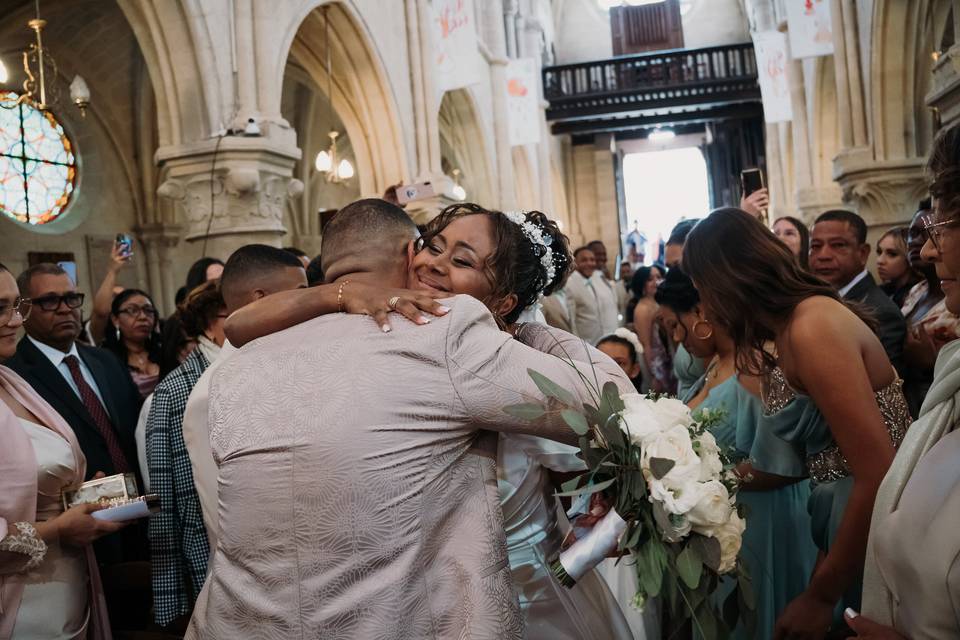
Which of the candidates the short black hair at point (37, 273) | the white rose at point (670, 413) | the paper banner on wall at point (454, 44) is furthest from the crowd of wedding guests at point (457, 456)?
the paper banner on wall at point (454, 44)

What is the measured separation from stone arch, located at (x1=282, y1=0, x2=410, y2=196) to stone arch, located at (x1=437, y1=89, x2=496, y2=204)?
4550mm

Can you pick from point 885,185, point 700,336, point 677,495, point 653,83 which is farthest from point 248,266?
point 653,83

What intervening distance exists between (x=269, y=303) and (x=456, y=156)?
17198mm

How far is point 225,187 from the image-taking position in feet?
26.0

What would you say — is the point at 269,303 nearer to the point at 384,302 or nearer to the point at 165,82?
the point at 384,302

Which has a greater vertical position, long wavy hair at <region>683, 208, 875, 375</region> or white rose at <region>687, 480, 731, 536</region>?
long wavy hair at <region>683, 208, 875, 375</region>

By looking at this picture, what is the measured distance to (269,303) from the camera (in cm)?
199

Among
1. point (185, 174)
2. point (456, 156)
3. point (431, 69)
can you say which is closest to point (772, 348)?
point (185, 174)

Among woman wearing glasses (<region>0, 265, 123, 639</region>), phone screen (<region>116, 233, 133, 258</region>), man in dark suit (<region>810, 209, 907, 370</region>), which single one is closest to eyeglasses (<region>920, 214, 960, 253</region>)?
woman wearing glasses (<region>0, 265, 123, 639</region>)

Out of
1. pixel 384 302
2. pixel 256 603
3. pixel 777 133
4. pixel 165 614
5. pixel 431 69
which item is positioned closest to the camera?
pixel 256 603

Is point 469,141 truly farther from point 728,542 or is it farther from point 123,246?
point 728,542

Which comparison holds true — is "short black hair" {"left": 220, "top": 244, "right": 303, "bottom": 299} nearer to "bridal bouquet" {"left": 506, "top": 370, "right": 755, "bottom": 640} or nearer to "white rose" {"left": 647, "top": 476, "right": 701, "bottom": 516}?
"bridal bouquet" {"left": 506, "top": 370, "right": 755, "bottom": 640}

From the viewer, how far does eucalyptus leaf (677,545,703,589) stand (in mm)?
1662

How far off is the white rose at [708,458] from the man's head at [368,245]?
737mm
